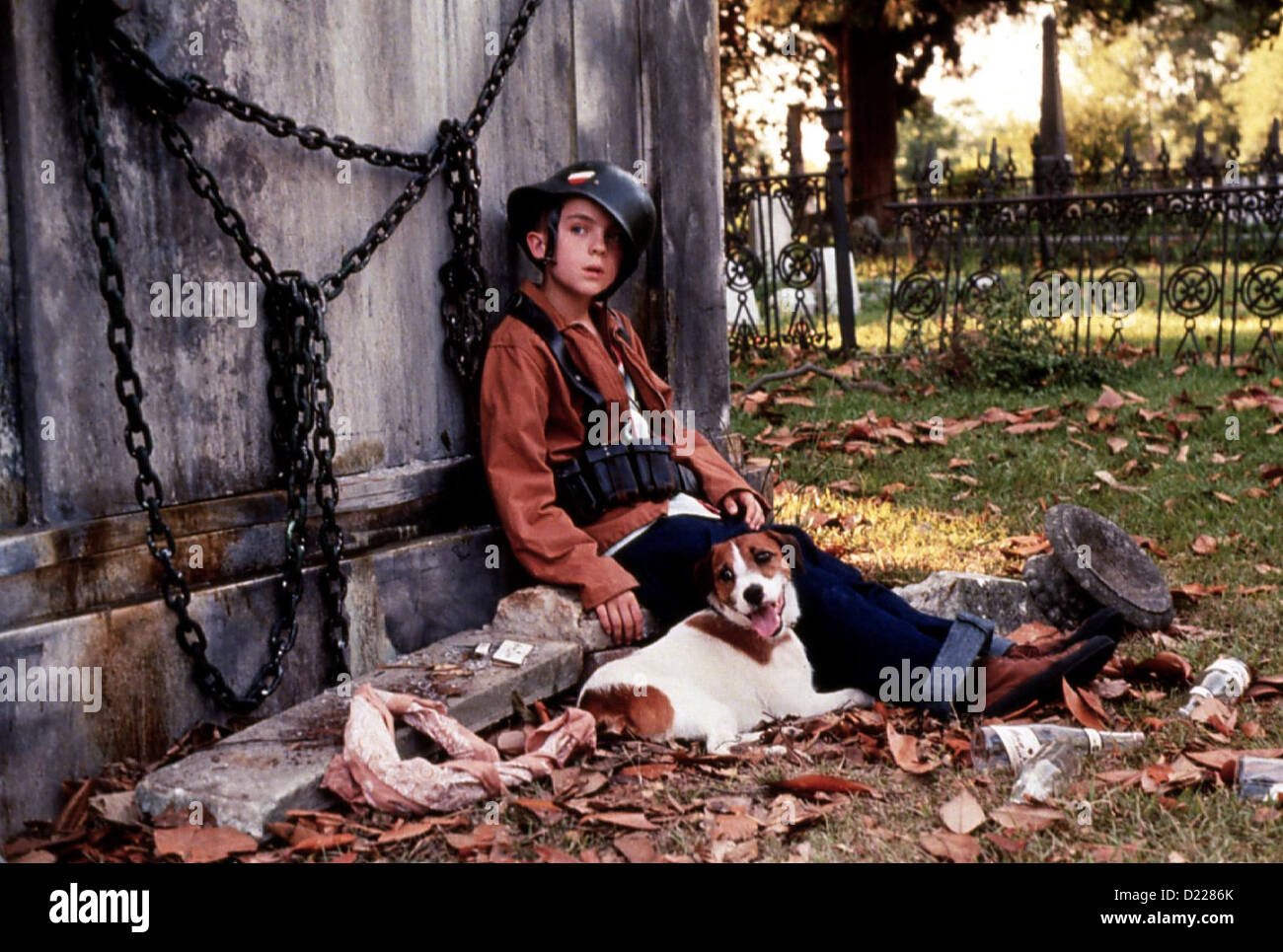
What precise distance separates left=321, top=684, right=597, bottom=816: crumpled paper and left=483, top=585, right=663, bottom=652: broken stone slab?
0.56 metres

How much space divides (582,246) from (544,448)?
67 cm

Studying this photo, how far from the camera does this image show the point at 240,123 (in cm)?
401

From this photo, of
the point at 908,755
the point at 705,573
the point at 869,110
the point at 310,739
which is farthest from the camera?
the point at 869,110

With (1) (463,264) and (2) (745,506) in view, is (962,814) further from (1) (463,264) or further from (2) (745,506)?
(1) (463,264)

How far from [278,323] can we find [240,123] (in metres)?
0.57

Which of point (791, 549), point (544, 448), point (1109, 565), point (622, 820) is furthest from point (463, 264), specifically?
point (1109, 565)

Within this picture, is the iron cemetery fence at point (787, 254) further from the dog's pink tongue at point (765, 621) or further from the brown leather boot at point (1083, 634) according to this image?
the dog's pink tongue at point (765, 621)

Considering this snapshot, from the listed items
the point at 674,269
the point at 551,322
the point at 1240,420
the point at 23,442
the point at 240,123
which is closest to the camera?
the point at 23,442

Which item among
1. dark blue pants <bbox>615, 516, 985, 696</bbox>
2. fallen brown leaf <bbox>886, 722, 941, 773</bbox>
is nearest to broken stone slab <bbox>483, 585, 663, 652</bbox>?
dark blue pants <bbox>615, 516, 985, 696</bbox>

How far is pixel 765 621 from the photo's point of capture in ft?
13.4

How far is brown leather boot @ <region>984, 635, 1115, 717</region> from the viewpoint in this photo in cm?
411

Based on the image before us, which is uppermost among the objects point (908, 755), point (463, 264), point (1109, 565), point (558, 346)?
point (463, 264)
